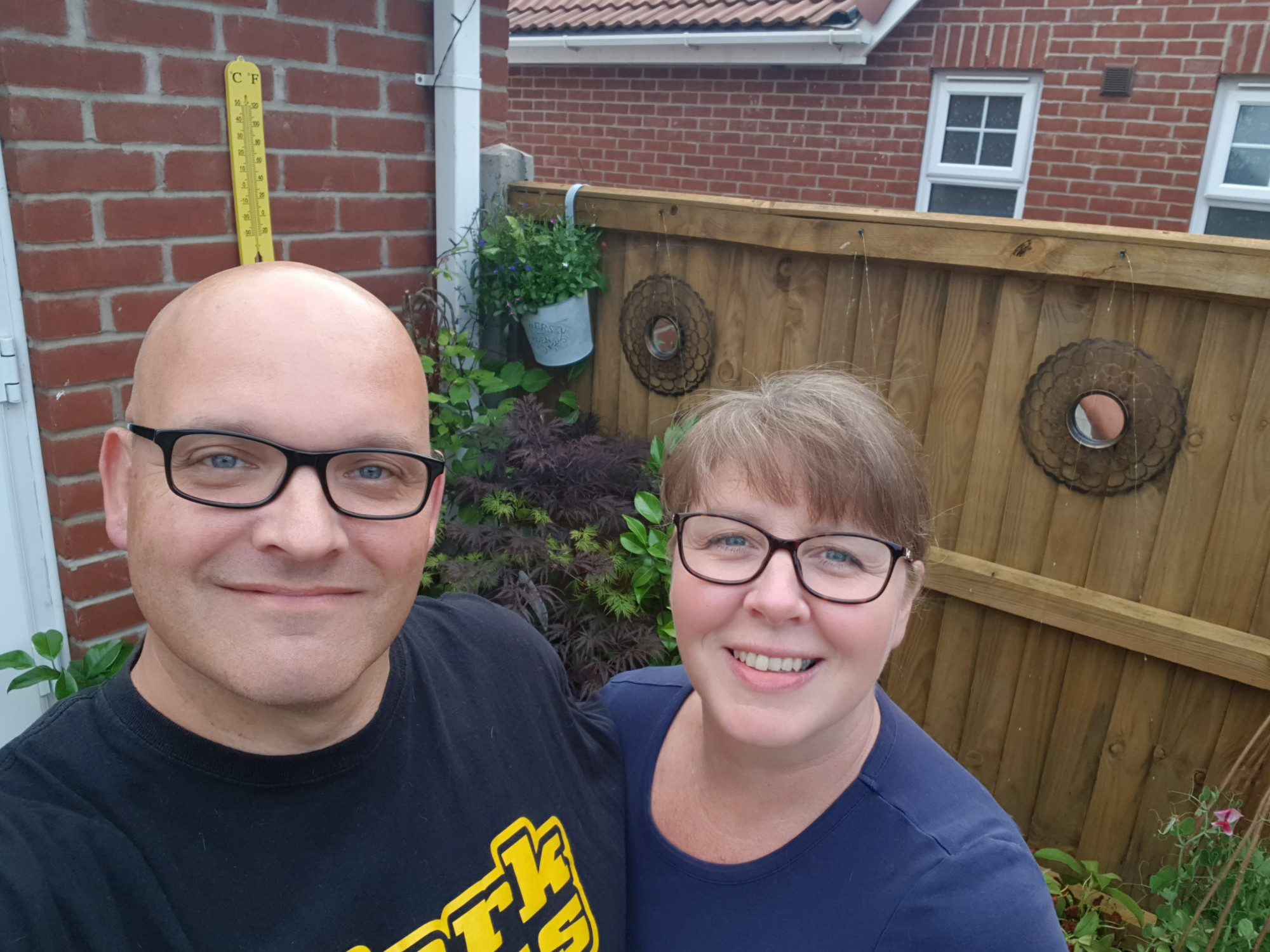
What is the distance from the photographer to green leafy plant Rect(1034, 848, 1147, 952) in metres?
2.76

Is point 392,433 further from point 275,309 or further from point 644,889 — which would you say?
point 644,889

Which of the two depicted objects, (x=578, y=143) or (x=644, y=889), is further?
(x=578, y=143)

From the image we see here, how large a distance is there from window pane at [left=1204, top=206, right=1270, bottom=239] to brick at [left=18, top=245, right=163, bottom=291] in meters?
6.30

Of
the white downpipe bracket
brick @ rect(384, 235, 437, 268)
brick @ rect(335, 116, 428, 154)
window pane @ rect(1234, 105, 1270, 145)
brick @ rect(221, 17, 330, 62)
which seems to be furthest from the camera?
window pane @ rect(1234, 105, 1270, 145)

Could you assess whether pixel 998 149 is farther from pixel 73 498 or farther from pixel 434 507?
pixel 434 507

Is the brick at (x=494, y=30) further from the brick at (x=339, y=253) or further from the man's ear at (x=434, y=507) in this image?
the man's ear at (x=434, y=507)

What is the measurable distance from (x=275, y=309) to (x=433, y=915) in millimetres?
756

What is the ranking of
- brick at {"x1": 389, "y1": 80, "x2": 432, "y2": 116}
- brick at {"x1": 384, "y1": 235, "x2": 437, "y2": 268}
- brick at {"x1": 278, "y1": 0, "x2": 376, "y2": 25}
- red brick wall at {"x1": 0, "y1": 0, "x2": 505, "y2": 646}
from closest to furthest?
red brick wall at {"x1": 0, "y1": 0, "x2": 505, "y2": 646} < brick at {"x1": 278, "y1": 0, "x2": 376, "y2": 25} < brick at {"x1": 389, "y1": 80, "x2": 432, "y2": 116} < brick at {"x1": 384, "y1": 235, "x2": 437, "y2": 268}

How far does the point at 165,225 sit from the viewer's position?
263 centimetres

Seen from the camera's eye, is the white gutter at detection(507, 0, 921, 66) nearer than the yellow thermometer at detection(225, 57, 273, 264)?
No

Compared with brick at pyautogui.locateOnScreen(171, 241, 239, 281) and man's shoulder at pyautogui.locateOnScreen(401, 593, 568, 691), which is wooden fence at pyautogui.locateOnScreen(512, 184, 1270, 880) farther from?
man's shoulder at pyautogui.locateOnScreen(401, 593, 568, 691)

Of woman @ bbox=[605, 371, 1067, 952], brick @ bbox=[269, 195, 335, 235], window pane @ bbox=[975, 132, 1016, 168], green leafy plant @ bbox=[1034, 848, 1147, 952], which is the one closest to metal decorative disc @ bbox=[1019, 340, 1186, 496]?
green leafy plant @ bbox=[1034, 848, 1147, 952]

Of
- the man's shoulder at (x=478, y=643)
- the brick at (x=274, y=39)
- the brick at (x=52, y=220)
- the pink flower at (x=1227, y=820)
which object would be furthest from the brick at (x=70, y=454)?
the pink flower at (x=1227, y=820)

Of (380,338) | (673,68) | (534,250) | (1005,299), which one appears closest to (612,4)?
(673,68)
